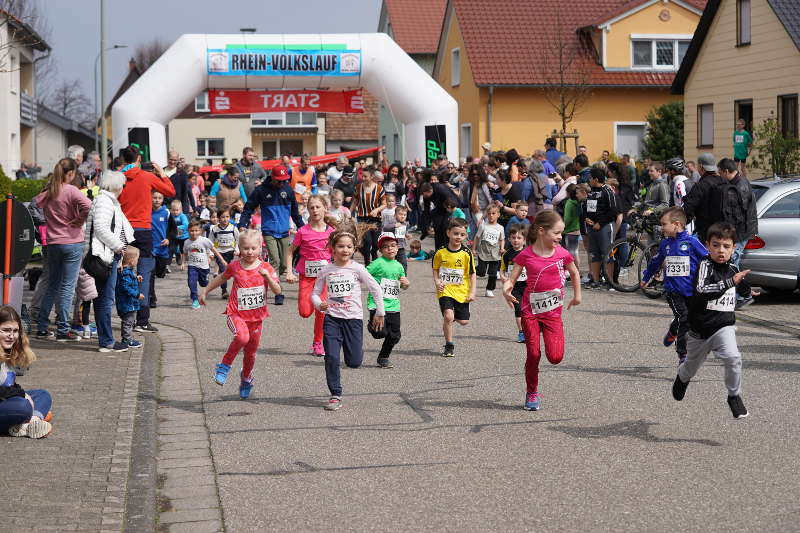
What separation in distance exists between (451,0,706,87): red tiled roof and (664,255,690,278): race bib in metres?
32.9

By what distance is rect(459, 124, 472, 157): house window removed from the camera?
45.7 meters

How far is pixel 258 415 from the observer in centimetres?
888

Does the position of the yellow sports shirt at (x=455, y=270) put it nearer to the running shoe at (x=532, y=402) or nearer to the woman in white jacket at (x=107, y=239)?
the running shoe at (x=532, y=402)

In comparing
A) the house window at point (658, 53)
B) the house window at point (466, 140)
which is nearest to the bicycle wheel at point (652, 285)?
the house window at point (658, 53)

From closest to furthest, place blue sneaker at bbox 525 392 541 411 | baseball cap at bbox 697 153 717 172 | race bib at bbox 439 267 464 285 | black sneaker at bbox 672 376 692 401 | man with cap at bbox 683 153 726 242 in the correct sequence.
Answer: black sneaker at bbox 672 376 692 401 < blue sneaker at bbox 525 392 541 411 < race bib at bbox 439 267 464 285 < man with cap at bbox 683 153 726 242 < baseball cap at bbox 697 153 717 172

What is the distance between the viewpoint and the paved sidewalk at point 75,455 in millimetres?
5949

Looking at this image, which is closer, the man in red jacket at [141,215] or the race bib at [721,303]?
the race bib at [721,303]

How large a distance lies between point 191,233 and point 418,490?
1076 cm

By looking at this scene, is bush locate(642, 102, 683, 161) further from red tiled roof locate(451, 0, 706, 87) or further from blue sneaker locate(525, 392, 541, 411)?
blue sneaker locate(525, 392, 541, 411)

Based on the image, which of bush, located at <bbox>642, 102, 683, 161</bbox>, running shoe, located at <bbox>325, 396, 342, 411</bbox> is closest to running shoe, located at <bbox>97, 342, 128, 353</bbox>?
running shoe, located at <bbox>325, 396, 342, 411</bbox>

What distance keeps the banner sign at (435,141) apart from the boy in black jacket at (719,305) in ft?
68.3

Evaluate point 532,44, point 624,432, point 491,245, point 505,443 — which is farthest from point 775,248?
point 532,44

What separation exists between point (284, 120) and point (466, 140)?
3666 centimetres

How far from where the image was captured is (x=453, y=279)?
456 inches
